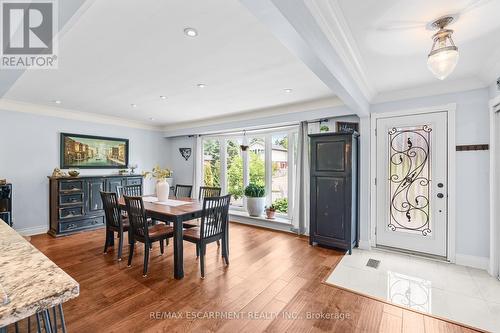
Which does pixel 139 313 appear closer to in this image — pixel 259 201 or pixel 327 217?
pixel 327 217

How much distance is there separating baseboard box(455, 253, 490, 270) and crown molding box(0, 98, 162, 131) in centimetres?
662

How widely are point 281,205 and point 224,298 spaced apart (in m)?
2.92

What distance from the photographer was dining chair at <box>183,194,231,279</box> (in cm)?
293

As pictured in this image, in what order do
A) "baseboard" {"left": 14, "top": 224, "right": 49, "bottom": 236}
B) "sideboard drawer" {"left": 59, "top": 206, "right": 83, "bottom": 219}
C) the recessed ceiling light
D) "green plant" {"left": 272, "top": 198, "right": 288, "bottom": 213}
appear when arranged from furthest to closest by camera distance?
"green plant" {"left": 272, "top": 198, "right": 288, "bottom": 213} → "sideboard drawer" {"left": 59, "top": 206, "right": 83, "bottom": 219} → "baseboard" {"left": 14, "top": 224, "right": 49, "bottom": 236} → the recessed ceiling light

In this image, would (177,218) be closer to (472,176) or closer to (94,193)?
(94,193)

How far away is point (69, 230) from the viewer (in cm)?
448

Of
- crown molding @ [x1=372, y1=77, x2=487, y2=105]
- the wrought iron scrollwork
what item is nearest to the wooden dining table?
the wrought iron scrollwork

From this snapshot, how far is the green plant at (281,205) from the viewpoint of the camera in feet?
16.7

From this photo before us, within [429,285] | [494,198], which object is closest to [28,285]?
[429,285]

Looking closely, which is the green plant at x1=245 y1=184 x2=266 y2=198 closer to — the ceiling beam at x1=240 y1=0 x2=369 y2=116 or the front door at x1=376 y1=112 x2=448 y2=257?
the front door at x1=376 y1=112 x2=448 y2=257

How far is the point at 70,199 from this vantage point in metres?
4.50

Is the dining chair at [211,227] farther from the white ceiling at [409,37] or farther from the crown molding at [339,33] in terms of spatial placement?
the white ceiling at [409,37]

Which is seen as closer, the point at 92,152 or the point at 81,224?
the point at 81,224

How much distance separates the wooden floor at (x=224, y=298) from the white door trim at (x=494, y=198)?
4.66ft
